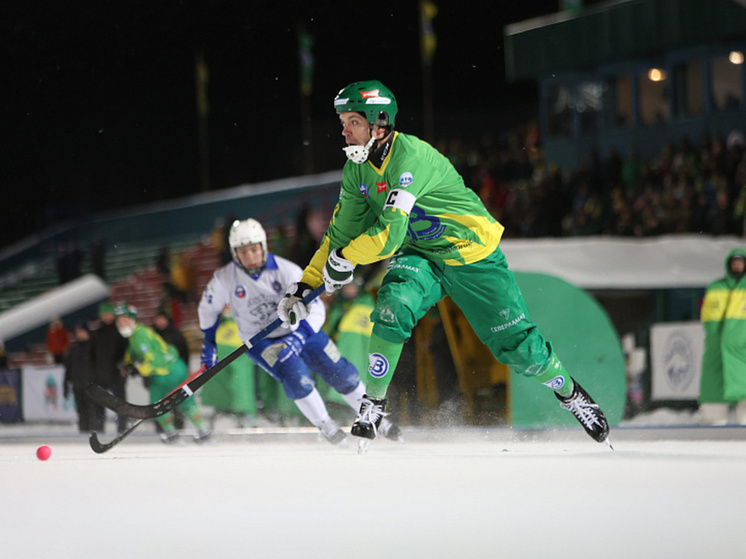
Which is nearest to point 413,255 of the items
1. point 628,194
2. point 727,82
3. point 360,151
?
point 360,151

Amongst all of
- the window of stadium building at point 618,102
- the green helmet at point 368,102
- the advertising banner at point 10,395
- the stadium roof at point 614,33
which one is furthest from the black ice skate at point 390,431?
the window of stadium building at point 618,102

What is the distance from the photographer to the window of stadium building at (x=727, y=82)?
33.1 ft

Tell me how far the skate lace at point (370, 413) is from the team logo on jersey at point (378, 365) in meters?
0.09

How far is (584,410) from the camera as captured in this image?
3.51 meters

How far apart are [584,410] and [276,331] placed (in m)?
1.39

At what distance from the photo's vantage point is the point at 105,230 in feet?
48.2

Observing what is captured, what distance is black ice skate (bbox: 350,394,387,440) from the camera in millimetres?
3094

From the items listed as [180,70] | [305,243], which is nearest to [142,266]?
[180,70]

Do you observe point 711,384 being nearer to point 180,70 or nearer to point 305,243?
point 305,243

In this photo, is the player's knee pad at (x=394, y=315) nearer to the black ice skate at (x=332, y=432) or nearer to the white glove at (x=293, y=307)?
the white glove at (x=293, y=307)

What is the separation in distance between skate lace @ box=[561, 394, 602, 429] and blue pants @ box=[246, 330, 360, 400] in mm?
1098

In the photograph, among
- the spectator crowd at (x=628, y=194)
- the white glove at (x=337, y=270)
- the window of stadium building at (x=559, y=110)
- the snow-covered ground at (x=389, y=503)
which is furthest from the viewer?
the window of stadium building at (x=559, y=110)

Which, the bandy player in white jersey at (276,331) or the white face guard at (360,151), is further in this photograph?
the bandy player in white jersey at (276,331)

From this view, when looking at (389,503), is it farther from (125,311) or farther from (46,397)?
(46,397)
